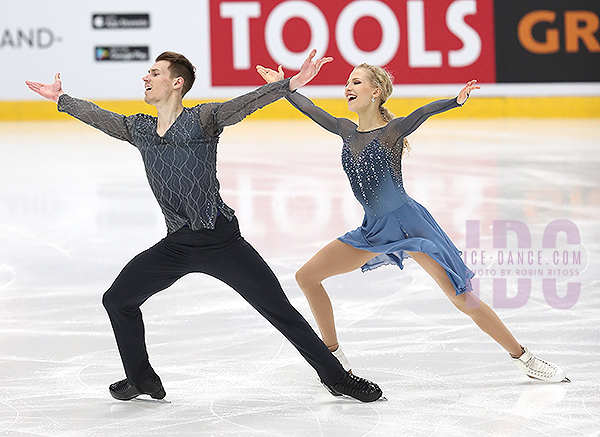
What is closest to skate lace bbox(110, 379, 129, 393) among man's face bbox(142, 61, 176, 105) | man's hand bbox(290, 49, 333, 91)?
man's face bbox(142, 61, 176, 105)

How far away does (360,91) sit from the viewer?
3094 mm

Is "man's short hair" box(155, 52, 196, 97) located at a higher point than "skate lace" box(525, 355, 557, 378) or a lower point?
higher

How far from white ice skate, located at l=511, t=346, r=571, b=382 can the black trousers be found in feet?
2.51

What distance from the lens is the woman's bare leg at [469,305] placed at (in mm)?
2988

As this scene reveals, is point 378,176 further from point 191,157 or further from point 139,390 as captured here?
point 139,390

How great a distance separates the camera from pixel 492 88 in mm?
12953

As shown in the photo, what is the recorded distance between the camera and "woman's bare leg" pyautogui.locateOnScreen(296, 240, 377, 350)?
3139 mm

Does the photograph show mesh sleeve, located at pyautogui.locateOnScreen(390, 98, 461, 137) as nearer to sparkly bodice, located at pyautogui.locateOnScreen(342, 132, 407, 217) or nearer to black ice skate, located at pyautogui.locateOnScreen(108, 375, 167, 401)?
sparkly bodice, located at pyautogui.locateOnScreen(342, 132, 407, 217)

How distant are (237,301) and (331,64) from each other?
9.23 m

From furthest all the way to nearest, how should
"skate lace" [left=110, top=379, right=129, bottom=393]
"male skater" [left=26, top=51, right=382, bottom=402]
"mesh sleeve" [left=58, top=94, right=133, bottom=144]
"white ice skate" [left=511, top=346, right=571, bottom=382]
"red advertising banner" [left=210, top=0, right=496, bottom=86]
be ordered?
"red advertising banner" [left=210, top=0, right=496, bottom=86] → "white ice skate" [left=511, top=346, right=571, bottom=382] → "skate lace" [left=110, top=379, right=129, bottom=393] → "mesh sleeve" [left=58, top=94, right=133, bottom=144] → "male skater" [left=26, top=51, right=382, bottom=402]

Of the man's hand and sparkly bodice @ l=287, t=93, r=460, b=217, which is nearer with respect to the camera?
the man's hand

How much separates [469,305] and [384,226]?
404 mm

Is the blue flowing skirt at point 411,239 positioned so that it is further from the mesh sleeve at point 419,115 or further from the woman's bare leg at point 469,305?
the mesh sleeve at point 419,115

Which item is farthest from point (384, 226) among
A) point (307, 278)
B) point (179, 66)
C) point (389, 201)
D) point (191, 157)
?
point (179, 66)
